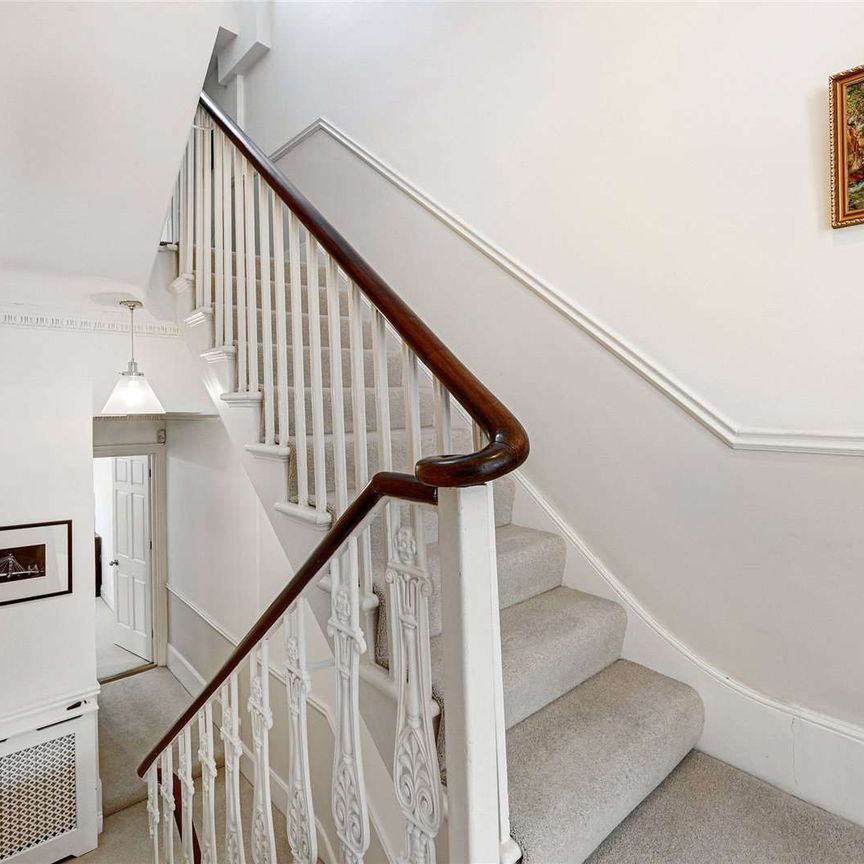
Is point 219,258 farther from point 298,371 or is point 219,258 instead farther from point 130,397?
point 130,397

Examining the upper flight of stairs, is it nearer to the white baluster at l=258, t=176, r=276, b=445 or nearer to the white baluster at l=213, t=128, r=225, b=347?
the white baluster at l=258, t=176, r=276, b=445

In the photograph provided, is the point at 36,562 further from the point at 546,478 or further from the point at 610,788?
the point at 610,788

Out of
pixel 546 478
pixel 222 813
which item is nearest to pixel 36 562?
pixel 222 813

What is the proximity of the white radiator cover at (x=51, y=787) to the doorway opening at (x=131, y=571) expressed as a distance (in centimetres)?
200

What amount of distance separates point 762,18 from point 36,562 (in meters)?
3.83

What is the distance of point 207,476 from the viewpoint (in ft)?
14.2

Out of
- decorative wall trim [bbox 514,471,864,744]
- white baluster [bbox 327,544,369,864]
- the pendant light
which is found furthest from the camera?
the pendant light

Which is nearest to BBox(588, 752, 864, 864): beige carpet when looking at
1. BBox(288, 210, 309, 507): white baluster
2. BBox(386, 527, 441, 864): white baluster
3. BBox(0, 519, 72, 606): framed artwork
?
BBox(386, 527, 441, 864): white baluster

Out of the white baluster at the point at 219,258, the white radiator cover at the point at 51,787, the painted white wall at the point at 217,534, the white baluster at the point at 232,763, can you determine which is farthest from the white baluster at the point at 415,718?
the white radiator cover at the point at 51,787

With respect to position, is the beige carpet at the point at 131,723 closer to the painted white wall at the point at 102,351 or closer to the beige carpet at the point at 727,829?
the painted white wall at the point at 102,351

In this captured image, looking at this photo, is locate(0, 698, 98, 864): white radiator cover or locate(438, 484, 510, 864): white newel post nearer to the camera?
locate(438, 484, 510, 864): white newel post

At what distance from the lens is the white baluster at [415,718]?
842 millimetres

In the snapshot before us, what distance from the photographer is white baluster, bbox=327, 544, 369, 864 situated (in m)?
1.00

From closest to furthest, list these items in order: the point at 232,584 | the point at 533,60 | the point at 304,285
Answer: the point at 533,60 < the point at 304,285 < the point at 232,584
